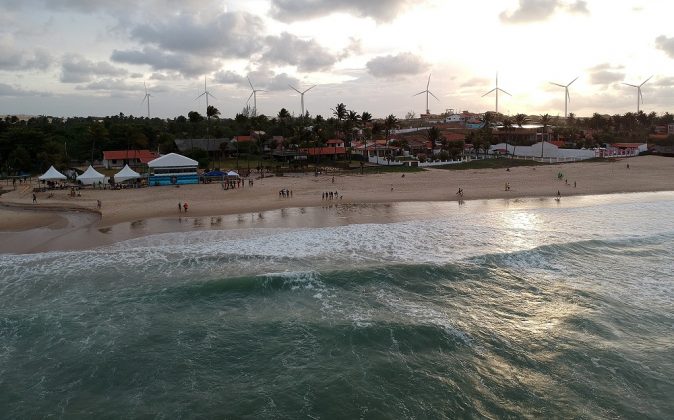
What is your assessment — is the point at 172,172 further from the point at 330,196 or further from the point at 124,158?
the point at 124,158

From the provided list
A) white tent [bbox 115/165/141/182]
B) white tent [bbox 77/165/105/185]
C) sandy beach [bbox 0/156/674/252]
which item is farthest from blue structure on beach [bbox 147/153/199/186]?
white tent [bbox 77/165/105/185]

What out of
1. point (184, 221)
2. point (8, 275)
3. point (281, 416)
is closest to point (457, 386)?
point (281, 416)

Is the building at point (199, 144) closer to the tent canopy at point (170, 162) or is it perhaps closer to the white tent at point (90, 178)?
the tent canopy at point (170, 162)

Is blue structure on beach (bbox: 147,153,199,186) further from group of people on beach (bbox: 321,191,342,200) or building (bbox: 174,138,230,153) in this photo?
building (bbox: 174,138,230,153)

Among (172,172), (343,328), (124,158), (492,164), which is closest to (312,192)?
(172,172)

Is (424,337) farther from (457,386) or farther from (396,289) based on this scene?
(396,289)

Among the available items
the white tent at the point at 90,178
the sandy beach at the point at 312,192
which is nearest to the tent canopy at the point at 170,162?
the sandy beach at the point at 312,192
